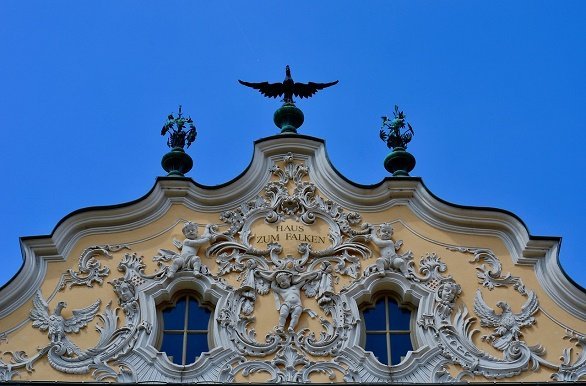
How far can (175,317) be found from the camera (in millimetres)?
16016

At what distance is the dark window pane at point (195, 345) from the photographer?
15.6 m

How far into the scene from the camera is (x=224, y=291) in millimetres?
15922

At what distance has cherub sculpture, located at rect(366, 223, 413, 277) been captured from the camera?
16156 millimetres

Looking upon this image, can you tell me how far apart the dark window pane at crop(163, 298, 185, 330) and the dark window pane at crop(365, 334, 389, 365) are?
7.14 feet

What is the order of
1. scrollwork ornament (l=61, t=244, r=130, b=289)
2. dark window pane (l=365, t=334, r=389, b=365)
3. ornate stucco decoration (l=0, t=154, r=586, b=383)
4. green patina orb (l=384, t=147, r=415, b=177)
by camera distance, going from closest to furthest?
ornate stucco decoration (l=0, t=154, r=586, b=383), dark window pane (l=365, t=334, r=389, b=365), scrollwork ornament (l=61, t=244, r=130, b=289), green patina orb (l=384, t=147, r=415, b=177)

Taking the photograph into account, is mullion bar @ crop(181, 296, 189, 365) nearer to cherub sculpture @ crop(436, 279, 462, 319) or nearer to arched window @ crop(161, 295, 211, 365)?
arched window @ crop(161, 295, 211, 365)

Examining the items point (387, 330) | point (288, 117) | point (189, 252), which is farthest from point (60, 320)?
point (288, 117)

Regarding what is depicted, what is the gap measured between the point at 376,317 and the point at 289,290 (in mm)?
1076

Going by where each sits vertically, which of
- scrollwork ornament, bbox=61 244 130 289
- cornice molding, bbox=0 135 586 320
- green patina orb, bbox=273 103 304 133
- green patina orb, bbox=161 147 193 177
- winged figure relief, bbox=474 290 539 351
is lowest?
winged figure relief, bbox=474 290 539 351

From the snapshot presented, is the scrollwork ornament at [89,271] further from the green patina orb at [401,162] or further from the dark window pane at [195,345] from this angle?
the green patina orb at [401,162]

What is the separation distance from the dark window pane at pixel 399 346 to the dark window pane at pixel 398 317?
0.44 feet

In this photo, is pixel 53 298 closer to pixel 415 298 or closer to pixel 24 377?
pixel 24 377

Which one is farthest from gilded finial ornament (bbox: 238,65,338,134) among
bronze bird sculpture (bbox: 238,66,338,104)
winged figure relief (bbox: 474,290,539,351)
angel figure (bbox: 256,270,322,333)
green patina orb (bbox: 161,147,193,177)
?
winged figure relief (bbox: 474,290,539,351)

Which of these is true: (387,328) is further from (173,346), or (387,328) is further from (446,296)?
(173,346)
